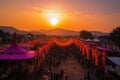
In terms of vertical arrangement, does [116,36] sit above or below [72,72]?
above

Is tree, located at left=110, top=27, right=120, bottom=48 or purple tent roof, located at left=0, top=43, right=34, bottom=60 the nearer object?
purple tent roof, located at left=0, top=43, right=34, bottom=60

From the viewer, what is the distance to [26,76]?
17.5 metres

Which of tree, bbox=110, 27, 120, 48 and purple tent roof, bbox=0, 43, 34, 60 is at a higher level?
tree, bbox=110, 27, 120, 48

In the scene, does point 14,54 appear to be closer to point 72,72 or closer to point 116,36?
point 72,72

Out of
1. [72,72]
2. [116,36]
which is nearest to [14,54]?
[72,72]

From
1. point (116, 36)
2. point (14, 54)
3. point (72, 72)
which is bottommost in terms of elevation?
point (72, 72)

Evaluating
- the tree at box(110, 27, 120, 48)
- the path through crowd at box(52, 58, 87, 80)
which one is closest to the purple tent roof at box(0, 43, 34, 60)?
the path through crowd at box(52, 58, 87, 80)

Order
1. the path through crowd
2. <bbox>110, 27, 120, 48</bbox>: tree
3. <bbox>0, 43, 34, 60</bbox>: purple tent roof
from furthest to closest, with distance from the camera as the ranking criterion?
<bbox>110, 27, 120, 48</bbox>: tree → the path through crowd → <bbox>0, 43, 34, 60</bbox>: purple tent roof

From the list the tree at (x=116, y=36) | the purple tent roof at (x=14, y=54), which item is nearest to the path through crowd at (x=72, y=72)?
the purple tent roof at (x=14, y=54)

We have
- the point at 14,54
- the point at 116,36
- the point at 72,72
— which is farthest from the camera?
the point at 116,36

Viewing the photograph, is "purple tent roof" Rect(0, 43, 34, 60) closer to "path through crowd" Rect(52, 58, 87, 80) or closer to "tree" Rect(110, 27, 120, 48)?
"path through crowd" Rect(52, 58, 87, 80)

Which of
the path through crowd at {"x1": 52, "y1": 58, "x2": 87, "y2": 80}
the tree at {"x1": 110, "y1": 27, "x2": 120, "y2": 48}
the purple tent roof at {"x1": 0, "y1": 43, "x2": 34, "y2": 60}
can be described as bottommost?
the path through crowd at {"x1": 52, "y1": 58, "x2": 87, "y2": 80}

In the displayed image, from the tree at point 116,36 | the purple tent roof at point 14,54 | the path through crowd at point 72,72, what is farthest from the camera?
the tree at point 116,36

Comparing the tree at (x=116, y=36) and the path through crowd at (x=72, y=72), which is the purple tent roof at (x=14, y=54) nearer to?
the path through crowd at (x=72, y=72)
